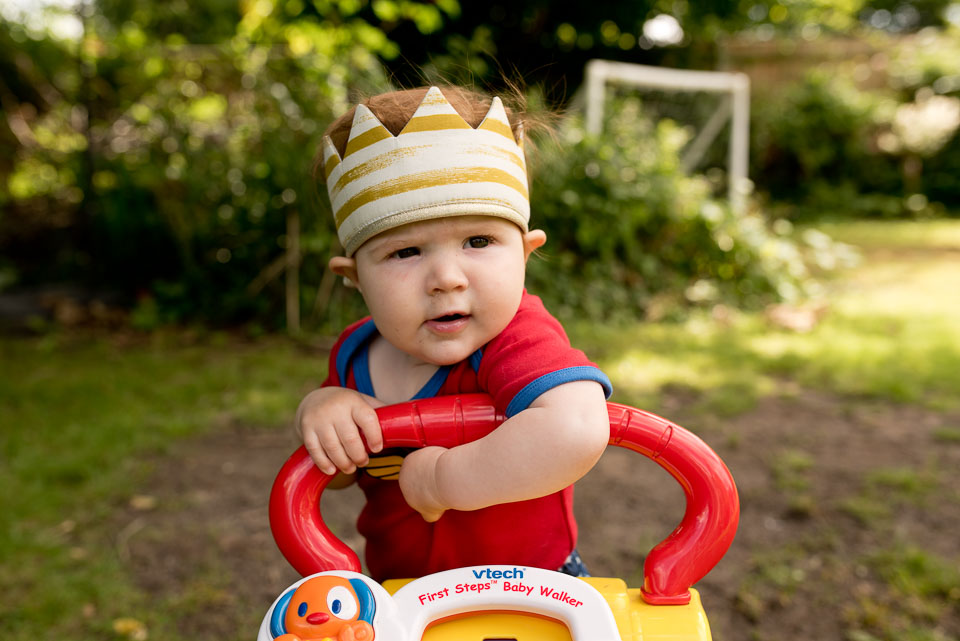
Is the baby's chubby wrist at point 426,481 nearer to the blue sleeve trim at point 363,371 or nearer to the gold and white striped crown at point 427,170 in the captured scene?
the blue sleeve trim at point 363,371

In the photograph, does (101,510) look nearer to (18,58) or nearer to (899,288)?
(18,58)

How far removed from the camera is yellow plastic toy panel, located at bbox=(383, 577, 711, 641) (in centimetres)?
110

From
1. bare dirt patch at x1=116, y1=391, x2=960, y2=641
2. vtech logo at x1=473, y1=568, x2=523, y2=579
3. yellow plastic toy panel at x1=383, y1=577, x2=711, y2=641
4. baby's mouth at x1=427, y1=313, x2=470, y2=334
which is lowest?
bare dirt patch at x1=116, y1=391, x2=960, y2=641

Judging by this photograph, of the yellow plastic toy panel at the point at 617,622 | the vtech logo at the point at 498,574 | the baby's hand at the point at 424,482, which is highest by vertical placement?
the baby's hand at the point at 424,482

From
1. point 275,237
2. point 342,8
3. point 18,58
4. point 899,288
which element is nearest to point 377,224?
point 275,237

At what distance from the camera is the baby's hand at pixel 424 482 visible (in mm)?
1141

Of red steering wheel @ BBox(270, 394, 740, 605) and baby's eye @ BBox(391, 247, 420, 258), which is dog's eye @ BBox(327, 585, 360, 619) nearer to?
red steering wheel @ BBox(270, 394, 740, 605)

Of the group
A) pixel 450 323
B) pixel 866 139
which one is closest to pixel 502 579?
pixel 450 323

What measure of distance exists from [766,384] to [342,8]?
398 centimetres

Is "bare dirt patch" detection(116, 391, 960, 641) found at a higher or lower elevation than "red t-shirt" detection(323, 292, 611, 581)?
lower

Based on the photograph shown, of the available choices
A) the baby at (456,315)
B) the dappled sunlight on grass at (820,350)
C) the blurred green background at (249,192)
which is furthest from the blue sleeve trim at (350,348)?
the blurred green background at (249,192)

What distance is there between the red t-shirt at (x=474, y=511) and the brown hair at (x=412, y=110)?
0.32 m

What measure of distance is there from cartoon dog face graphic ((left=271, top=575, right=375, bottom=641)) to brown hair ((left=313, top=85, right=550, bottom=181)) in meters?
0.68

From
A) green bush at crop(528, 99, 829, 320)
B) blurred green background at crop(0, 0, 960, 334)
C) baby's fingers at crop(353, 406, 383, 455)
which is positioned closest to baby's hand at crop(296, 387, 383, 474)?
baby's fingers at crop(353, 406, 383, 455)
